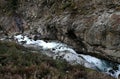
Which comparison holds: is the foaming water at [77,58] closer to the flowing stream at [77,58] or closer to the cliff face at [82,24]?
the flowing stream at [77,58]

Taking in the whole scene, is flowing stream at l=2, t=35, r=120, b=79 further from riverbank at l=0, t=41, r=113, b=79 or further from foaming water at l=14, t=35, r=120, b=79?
riverbank at l=0, t=41, r=113, b=79

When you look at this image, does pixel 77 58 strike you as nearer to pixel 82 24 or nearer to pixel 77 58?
pixel 77 58

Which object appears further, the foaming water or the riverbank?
the foaming water

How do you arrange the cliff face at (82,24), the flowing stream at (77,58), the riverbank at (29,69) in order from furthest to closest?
the cliff face at (82,24) < the flowing stream at (77,58) < the riverbank at (29,69)

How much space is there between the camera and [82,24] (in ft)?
45.0

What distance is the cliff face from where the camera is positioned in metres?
12.0

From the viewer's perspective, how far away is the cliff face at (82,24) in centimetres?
1202

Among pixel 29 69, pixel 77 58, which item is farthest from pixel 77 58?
pixel 29 69

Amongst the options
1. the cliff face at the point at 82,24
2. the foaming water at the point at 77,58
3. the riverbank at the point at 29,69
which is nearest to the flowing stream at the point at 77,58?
the foaming water at the point at 77,58

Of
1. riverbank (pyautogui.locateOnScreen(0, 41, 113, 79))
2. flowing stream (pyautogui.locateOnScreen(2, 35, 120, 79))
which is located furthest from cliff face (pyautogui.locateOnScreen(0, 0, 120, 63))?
riverbank (pyautogui.locateOnScreen(0, 41, 113, 79))

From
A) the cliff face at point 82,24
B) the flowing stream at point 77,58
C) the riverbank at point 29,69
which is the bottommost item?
the flowing stream at point 77,58

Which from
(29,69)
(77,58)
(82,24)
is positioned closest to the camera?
(29,69)

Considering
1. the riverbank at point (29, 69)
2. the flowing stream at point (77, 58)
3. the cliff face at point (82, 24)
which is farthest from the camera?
the cliff face at point (82, 24)

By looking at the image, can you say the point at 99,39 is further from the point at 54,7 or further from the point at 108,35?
the point at 54,7
